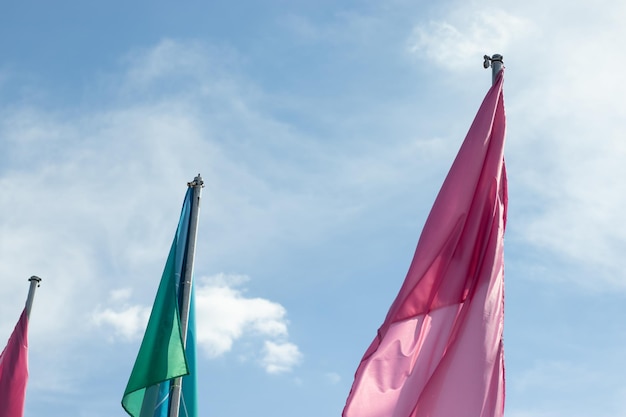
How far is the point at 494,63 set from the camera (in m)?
16.0

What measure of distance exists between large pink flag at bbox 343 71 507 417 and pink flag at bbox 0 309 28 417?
11.4m

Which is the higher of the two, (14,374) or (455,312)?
(14,374)

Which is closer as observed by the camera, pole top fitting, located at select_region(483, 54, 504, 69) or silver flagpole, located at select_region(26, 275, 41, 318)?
pole top fitting, located at select_region(483, 54, 504, 69)

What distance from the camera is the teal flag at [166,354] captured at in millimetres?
18953

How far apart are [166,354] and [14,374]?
5.52 m

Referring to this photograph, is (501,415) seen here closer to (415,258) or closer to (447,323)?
(447,323)

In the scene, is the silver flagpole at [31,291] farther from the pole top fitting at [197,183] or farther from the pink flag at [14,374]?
the pole top fitting at [197,183]

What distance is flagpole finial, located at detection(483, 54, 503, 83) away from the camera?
630 inches

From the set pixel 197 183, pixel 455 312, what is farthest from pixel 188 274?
pixel 455 312

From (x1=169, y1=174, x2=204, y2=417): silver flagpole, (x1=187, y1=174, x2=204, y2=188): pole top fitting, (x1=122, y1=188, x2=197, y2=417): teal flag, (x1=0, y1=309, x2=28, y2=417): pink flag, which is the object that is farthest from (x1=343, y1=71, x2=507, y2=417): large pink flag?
(x1=0, y1=309, x2=28, y2=417): pink flag

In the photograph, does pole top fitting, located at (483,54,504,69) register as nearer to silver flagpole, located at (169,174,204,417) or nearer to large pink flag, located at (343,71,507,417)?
large pink flag, located at (343,71,507,417)

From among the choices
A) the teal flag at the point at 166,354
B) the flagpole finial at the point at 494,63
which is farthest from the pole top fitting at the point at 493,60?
the teal flag at the point at 166,354

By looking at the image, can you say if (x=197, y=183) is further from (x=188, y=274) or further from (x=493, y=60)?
(x=493, y=60)

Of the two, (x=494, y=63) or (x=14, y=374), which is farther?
(x=14, y=374)
